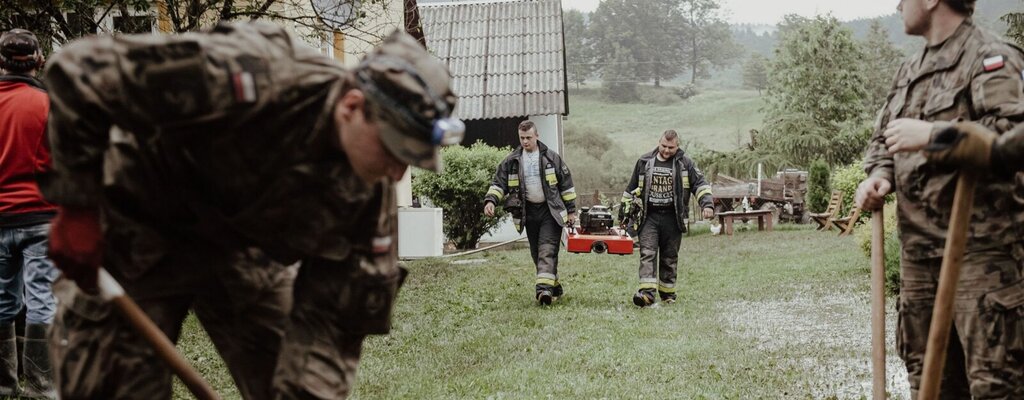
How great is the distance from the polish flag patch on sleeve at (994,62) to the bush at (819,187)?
27.5 meters

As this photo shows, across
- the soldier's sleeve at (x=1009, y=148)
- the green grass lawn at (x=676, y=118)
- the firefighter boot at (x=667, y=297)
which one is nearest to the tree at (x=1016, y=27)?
the firefighter boot at (x=667, y=297)

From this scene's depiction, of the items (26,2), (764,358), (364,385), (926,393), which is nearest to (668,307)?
(764,358)

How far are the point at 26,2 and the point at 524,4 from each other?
21.1m

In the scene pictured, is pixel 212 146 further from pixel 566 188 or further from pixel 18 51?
pixel 566 188

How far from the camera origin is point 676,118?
92.3 m

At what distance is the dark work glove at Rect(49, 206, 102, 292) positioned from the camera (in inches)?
118

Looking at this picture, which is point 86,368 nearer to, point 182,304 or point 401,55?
point 182,304

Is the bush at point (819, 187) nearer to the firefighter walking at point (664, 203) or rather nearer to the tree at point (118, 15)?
the firefighter walking at point (664, 203)

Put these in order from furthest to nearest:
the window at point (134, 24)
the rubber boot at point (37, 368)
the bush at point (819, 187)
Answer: the bush at point (819, 187) → the window at point (134, 24) → the rubber boot at point (37, 368)

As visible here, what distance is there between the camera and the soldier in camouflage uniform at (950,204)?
12.8ft

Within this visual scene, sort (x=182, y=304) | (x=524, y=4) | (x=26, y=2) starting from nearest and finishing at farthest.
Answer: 1. (x=182, y=304)
2. (x=26, y=2)
3. (x=524, y=4)

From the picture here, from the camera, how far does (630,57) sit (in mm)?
106375

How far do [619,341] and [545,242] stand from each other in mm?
2924

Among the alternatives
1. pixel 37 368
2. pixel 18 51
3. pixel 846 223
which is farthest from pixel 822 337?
pixel 846 223
